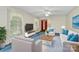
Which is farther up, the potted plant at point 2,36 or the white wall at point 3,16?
the white wall at point 3,16

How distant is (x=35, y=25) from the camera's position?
9.58 ft

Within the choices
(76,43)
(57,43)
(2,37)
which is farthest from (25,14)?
(76,43)

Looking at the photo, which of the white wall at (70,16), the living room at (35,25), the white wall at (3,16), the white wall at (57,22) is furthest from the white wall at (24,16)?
the white wall at (70,16)

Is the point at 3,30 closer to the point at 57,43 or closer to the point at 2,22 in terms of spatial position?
the point at 2,22

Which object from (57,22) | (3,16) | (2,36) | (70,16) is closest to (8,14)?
(3,16)

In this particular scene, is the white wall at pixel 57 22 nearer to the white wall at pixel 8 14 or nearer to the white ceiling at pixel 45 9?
the white ceiling at pixel 45 9

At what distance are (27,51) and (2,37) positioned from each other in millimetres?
603

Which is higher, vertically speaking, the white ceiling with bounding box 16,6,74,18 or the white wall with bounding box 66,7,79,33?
the white ceiling with bounding box 16,6,74,18

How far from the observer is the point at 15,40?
2.86 m

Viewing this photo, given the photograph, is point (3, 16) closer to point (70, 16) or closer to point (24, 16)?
point (24, 16)

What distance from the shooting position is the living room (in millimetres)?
2799

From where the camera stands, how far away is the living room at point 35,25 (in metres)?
2.80

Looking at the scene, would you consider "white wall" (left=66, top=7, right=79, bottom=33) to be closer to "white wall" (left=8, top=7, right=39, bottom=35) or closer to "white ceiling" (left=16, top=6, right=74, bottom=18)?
"white ceiling" (left=16, top=6, right=74, bottom=18)

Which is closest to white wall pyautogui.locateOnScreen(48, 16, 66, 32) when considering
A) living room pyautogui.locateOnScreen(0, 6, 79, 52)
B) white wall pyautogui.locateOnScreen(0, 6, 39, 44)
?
living room pyautogui.locateOnScreen(0, 6, 79, 52)
